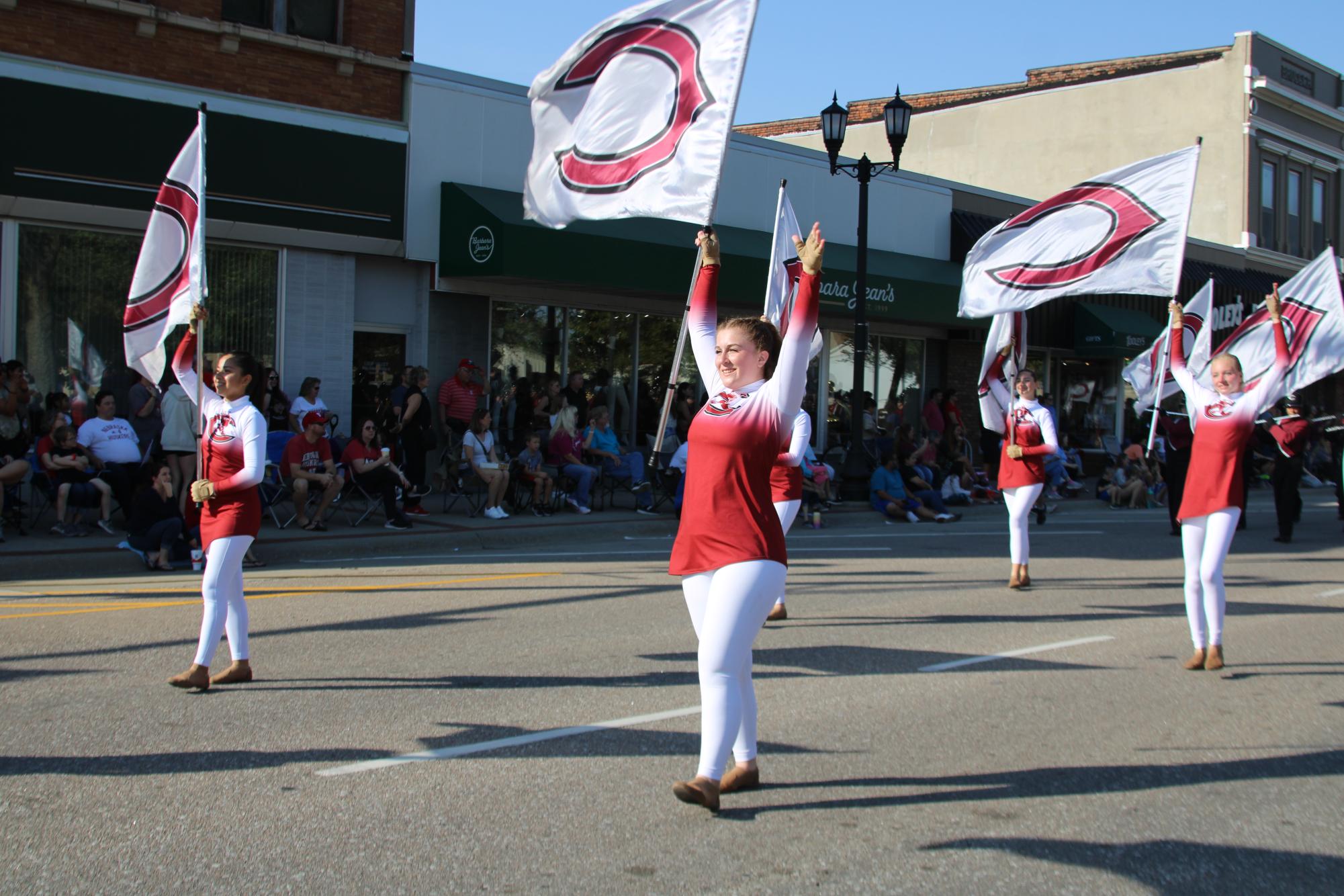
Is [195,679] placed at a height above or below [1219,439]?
below

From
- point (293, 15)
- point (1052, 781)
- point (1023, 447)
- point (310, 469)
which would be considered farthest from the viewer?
point (293, 15)

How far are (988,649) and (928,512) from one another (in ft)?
33.3

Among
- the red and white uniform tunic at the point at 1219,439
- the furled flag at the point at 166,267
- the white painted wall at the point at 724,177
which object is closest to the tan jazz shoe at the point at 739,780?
the red and white uniform tunic at the point at 1219,439

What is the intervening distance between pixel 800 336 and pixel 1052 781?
2.34m

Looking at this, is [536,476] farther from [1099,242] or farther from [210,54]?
[1099,242]

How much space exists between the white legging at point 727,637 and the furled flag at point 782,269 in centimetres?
633

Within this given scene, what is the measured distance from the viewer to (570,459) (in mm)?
17047

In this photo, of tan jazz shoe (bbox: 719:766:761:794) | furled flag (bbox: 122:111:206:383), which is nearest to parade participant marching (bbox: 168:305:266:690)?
furled flag (bbox: 122:111:206:383)

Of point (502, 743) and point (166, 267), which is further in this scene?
point (166, 267)

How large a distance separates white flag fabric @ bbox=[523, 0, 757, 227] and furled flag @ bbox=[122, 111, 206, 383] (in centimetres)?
261

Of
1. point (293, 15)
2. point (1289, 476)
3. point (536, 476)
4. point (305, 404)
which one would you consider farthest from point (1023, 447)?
point (293, 15)

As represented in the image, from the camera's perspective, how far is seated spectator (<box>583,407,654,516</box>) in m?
17.5

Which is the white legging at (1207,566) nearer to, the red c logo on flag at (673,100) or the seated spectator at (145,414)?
the red c logo on flag at (673,100)

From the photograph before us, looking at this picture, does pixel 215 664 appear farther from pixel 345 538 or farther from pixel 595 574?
pixel 345 538
